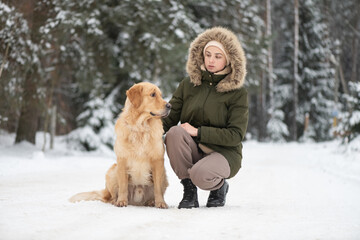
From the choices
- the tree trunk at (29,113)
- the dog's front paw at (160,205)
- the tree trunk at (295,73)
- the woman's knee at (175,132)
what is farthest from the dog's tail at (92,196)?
the tree trunk at (295,73)

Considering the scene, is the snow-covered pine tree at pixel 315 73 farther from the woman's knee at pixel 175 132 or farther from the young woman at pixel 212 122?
the woman's knee at pixel 175 132

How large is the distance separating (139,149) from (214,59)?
125 cm

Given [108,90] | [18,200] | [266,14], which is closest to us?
[18,200]

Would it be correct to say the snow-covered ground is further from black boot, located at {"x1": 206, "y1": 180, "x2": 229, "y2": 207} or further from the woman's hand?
the woman's hand

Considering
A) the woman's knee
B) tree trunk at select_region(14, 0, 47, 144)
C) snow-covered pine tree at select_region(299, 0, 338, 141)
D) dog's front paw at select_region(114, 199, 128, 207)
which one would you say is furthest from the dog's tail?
snow-covered pine tree at select_region(299, 0, 338, 141)

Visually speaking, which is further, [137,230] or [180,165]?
[180,165]

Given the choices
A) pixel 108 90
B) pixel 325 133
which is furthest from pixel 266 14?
pixel 108 90

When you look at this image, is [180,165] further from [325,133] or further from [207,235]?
[325,133]

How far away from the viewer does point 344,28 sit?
943 inches

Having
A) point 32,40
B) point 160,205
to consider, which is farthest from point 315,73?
point 160,205

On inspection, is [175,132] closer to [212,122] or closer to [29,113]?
[212,122]

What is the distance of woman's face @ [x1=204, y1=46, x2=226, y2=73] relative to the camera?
12.4 ft

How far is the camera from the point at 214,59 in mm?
3771

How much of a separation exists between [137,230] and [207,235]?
0.49 meters
